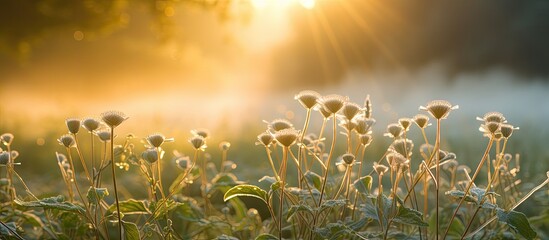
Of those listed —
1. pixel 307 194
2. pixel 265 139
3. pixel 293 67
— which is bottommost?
pixel 307 194

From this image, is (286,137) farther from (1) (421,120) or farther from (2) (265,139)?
(1) (421,120)

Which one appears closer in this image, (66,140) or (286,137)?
(286,137)

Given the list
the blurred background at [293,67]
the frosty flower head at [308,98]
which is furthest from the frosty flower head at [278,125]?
the blurred background at [293,67]

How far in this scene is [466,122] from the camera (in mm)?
5082

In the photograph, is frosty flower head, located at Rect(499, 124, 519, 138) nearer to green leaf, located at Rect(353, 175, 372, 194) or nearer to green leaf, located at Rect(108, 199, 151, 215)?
green leaf, located at Rect(353, 175, 372, 194)

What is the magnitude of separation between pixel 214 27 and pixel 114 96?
6146 millimetres

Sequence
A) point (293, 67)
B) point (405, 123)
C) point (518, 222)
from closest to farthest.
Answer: point (518, 222), point (405, 123), point (293, 67)

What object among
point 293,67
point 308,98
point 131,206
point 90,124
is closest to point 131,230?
point 131,206

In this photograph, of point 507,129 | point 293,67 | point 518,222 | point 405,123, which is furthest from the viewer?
point 293,67

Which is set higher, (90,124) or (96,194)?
(90,124)

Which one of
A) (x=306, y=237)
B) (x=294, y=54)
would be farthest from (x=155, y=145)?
(x=294, y=54)

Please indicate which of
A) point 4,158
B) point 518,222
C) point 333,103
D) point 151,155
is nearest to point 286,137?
point 333,103

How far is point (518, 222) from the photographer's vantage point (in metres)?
1.06

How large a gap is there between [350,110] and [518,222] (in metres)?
0.40
